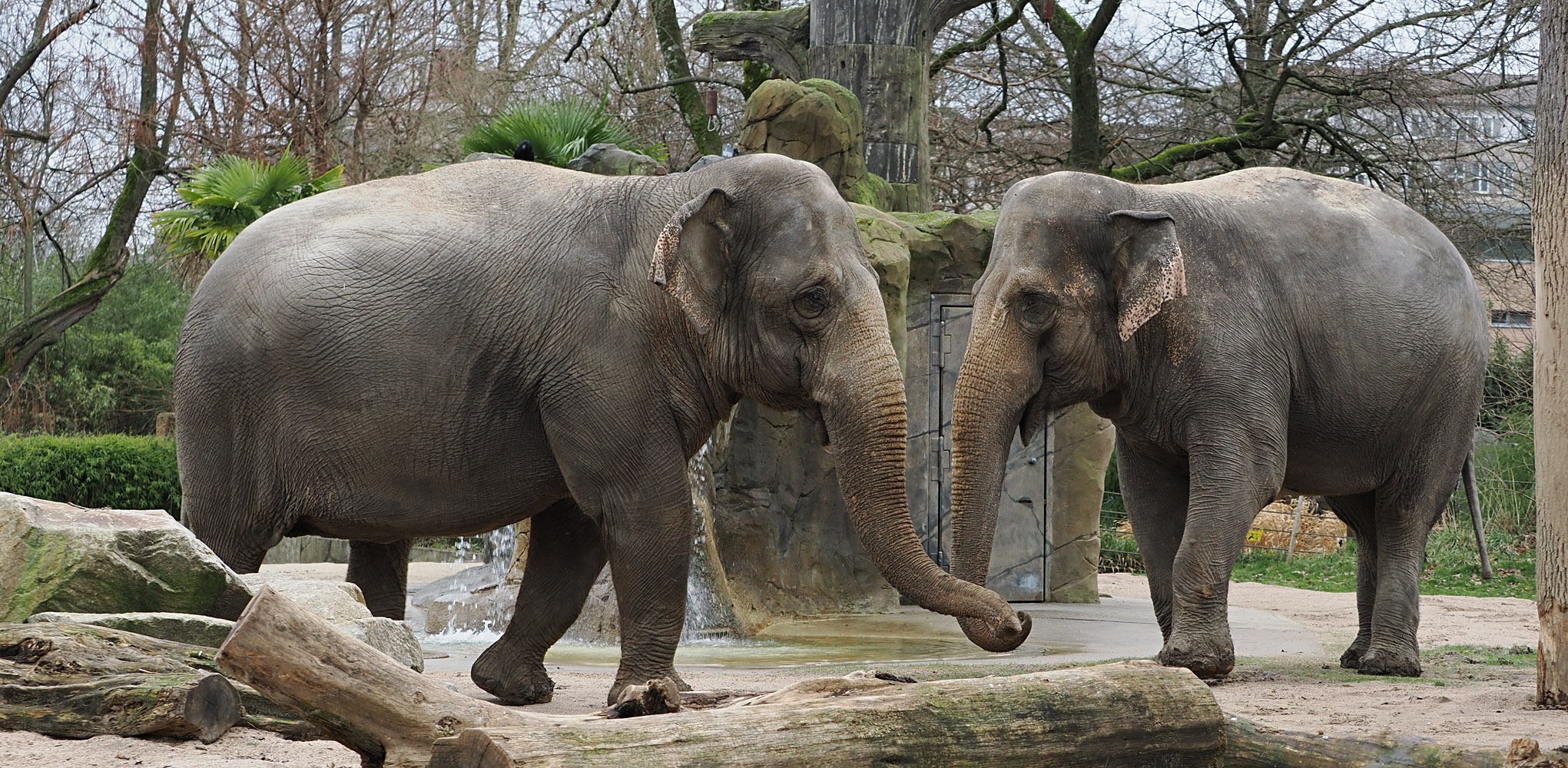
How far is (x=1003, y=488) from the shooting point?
41.1 ft

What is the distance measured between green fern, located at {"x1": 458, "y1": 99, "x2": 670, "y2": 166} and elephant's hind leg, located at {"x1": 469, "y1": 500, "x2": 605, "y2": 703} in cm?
647

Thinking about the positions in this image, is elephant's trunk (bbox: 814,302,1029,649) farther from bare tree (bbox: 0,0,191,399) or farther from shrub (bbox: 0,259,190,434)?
shrub (bbox: 0,259,190,434)

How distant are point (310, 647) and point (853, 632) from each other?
6.63 meters

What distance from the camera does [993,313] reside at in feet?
22.1

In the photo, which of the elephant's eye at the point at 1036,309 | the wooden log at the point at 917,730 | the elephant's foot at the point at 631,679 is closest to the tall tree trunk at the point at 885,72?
the elephant's eye at the point at 1036,309

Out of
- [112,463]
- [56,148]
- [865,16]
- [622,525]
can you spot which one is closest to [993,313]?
[622,525]

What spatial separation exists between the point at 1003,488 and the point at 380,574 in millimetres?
6658

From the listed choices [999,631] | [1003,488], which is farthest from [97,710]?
[1003,488]

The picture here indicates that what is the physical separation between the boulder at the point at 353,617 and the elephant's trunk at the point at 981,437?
2182 mm

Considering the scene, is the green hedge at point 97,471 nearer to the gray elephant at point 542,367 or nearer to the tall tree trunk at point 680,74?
the tall tree trunk at point 680,74

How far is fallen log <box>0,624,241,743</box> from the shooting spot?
179 inches

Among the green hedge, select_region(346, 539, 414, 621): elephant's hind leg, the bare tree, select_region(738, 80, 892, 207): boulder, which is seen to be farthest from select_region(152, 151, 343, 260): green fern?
select_region(346, 539, 414, 621): elephant's hind leg

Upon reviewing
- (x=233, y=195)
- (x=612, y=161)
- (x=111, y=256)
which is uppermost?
(x=612, y=161)

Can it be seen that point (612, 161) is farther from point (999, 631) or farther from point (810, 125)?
point (999, 631)
